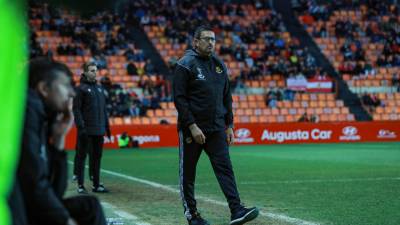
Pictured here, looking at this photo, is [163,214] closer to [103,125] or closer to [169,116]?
[103,125]

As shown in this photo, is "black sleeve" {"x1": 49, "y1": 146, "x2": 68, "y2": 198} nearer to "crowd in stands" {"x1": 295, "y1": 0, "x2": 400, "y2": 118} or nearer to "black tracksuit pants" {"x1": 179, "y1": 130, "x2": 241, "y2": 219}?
"black tracksuit pants" {"x1": 179, "y1": 130, "x2": 241, "y2": 219}

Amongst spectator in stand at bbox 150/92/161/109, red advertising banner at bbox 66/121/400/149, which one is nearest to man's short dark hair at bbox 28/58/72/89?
red advertising banner at bbox 66/121/400/149

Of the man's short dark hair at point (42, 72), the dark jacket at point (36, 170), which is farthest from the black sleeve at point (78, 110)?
the man's short dark hair at point (42, 72)

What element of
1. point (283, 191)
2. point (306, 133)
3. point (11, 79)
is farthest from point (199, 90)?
point (306, 133)

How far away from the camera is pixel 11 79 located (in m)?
1.51

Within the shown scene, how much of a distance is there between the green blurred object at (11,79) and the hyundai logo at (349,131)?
28.4m

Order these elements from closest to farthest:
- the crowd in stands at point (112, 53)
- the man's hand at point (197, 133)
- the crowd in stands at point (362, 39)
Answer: the man's hand at point (197, 133)
the crowd in stands at point (112, 53)
the crowd in stands at point (362, 39)

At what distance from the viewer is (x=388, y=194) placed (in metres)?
9.08

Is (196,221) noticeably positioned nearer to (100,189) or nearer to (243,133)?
(100,189)

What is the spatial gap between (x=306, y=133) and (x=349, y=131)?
1.81m

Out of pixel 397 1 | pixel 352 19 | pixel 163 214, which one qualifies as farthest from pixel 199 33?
pixel 397 1

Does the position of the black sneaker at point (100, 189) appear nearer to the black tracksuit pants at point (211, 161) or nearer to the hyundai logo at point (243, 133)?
the black tracksuit pants at point (211, 161)

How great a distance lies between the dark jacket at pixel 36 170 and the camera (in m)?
2.43

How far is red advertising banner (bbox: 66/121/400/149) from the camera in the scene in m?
27.0
